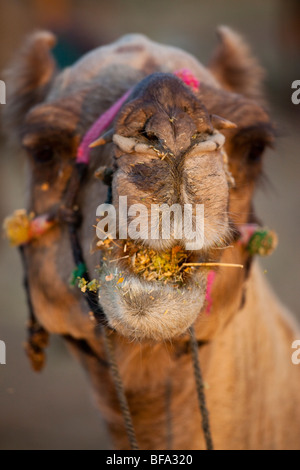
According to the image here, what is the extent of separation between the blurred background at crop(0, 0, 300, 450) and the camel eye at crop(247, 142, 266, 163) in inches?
5.0

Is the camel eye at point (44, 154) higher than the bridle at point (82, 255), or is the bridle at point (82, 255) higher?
the camel eye at point (44, 154)

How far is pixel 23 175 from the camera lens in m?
3.22

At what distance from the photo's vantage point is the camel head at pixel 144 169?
1412 mm

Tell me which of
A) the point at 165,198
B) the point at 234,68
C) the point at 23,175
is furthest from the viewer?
the point at 23,175

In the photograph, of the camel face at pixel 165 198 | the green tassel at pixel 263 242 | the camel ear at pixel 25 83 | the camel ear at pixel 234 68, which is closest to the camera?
the camel face at pixel 165 198

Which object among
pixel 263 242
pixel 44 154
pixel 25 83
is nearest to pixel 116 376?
pixel 263 242

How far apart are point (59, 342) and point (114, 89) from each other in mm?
5214

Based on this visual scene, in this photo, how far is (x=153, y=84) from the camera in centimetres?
158

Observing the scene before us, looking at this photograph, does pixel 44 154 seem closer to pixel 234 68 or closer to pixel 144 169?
pixel 144 169

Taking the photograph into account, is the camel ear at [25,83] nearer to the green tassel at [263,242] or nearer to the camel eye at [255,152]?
the camel eye at [255,152]

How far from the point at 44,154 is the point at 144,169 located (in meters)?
0.83

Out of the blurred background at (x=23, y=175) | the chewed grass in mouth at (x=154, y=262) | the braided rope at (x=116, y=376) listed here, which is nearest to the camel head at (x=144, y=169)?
the chewed grass in mouth at (x=154, y=262)

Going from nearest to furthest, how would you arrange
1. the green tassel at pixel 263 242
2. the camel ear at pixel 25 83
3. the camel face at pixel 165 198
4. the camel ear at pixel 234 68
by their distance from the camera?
1. the camel face at pixel 165 198
2. the green tassel at pixel 263 242
3. the camel ear at pixel 25 83
4. the camel ear at pixel 234 68
